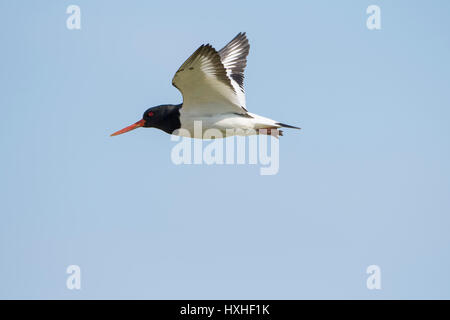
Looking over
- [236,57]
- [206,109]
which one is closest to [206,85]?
[206,109]

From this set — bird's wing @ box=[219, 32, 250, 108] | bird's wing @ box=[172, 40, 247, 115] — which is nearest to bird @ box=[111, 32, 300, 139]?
bird's wing @ box=[172, 40, 247, 115]

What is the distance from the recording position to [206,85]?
34.6 ft

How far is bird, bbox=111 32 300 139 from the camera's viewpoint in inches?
402

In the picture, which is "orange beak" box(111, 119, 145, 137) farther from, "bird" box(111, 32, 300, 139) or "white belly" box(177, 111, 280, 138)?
"white belly" box(177, 111, 280, 138)

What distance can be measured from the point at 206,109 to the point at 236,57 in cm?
186

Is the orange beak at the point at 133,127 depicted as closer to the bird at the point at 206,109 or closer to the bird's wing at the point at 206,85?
the bird at the point at 206,109

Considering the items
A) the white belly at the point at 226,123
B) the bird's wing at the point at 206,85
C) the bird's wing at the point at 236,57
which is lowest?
the white belly at the point at 226,123

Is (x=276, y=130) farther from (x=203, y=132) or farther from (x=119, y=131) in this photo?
(x=119, y=131)

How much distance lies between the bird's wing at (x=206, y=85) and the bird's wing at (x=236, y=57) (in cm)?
99

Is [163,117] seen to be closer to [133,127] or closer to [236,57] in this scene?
[133,127]

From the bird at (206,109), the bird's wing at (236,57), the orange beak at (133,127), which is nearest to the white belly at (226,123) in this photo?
the bird at (206,109)

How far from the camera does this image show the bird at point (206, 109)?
10.2 meters
